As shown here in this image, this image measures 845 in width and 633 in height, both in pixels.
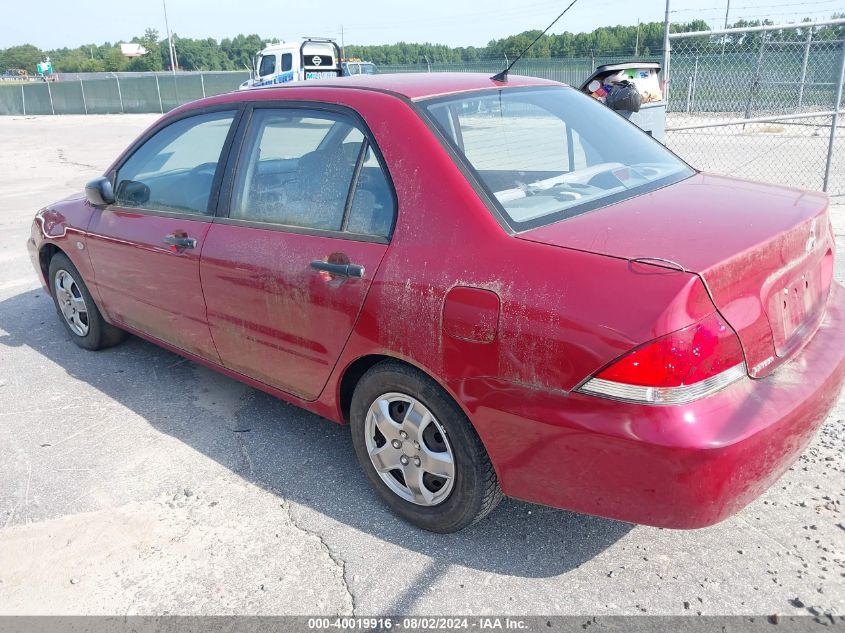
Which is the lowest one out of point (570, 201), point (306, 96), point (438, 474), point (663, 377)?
point (438, 474)

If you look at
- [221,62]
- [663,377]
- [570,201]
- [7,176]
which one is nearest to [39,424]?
[570,201]

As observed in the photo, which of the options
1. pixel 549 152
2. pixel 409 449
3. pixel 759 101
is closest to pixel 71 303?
pixel 409 449

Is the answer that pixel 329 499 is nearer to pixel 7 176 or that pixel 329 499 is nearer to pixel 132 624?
pixel 132 624

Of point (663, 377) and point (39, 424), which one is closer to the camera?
point (663, 377)

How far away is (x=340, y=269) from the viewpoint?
2.80m

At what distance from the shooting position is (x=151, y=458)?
355 centimetres

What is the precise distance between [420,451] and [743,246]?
4.47 feet

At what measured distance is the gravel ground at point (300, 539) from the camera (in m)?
2.52

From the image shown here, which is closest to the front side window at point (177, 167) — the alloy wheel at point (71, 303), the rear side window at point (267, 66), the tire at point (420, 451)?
the alloy wheel at point (71, 303)

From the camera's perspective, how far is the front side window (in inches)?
143

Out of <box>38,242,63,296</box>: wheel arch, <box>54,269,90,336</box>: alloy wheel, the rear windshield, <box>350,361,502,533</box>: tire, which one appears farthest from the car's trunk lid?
<box>38,242,63,296</box>: wheel arch

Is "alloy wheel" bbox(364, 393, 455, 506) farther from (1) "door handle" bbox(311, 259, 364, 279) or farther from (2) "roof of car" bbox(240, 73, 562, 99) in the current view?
(2) "roof of car" bbox(240, 73, 562, 99)

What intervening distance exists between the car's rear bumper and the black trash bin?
16.8 ft

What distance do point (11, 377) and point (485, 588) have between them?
363cm
